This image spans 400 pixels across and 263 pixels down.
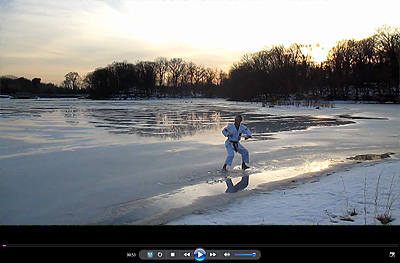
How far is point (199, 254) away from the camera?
4.21 feet

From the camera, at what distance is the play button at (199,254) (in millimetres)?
1280

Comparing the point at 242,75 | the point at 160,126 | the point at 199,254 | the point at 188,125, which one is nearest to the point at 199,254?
the point at 199,254

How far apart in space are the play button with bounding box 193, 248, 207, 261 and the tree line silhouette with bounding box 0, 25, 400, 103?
1510 mm

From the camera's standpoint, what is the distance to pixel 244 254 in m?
1.29

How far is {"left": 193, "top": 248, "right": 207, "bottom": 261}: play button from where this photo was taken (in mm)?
1280

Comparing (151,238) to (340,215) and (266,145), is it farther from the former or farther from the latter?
(266,145)

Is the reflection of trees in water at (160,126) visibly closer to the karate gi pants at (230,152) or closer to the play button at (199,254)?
the karate gi pants at (230,152)

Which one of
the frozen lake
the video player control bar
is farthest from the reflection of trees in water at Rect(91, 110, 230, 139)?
the video player control bar

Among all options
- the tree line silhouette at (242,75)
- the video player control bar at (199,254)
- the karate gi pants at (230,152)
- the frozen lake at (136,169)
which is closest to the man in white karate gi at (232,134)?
the karate gi pants at (230,152)

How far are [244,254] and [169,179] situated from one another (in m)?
3.95

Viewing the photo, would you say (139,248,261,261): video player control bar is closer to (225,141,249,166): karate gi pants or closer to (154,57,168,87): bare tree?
(154,57,168,87): bare tree

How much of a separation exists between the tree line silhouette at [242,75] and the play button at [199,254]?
4.95 feet

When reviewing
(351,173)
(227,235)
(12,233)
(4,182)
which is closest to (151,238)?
(227,235)

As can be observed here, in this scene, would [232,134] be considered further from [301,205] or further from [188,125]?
[188,125]
